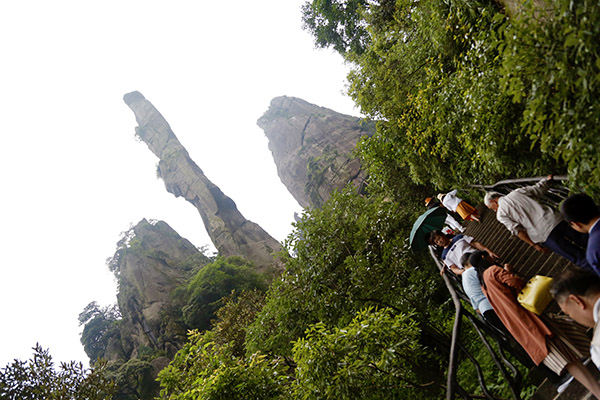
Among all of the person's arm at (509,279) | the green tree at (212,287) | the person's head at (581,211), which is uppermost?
the green tree at (212,287)

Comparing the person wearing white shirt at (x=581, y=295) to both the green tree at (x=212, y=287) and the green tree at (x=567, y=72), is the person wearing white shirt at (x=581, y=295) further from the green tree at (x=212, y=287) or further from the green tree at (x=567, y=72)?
the green tree at (x=212, y=287)

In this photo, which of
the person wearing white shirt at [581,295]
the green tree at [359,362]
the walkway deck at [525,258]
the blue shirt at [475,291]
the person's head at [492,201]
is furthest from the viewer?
the person's head at [492,201]

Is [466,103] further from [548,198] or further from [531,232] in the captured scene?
[531,232]

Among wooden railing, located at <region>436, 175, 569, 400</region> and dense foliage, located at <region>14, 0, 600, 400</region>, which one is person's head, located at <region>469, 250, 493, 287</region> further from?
dense foliage, located at <region>14, 0, 600, 400</region>

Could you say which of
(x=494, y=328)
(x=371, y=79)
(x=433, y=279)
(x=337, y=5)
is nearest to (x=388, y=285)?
(x=433, y=279)

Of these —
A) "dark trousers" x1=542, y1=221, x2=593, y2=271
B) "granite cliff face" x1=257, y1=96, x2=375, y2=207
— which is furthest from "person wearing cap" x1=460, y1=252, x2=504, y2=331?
"granite cliff face" x1=257, y1=96, x2=375, y2=207

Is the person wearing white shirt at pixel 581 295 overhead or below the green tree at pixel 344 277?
below

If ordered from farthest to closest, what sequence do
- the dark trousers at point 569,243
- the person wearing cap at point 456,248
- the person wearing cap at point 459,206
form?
the person wearing cap at point 459,206 < the person wearing cap at point 456,248 < the dark trousers at point 569,243

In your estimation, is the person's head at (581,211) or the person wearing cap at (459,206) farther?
the person wearing cap at (459,206)

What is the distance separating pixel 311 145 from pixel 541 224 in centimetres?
4623

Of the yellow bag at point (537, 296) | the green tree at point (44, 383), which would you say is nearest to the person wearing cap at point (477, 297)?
the yellow bag at point (537, 296)

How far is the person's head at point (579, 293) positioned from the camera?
216 centimetres

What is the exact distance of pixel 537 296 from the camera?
2.93m

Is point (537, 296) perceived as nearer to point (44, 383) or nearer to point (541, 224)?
point (541, 224)
